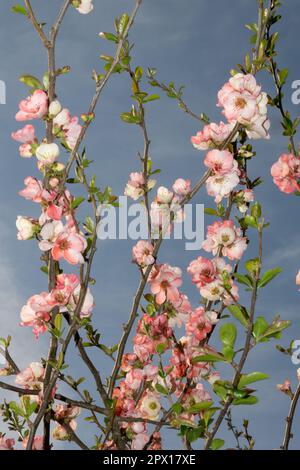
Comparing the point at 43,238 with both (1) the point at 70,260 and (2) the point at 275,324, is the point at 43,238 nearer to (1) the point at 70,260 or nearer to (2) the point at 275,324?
(1) the point at 70,260

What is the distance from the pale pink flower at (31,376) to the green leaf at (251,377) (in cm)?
93

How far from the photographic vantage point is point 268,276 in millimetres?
2287

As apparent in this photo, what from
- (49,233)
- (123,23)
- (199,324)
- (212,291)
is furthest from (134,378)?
(123,23)

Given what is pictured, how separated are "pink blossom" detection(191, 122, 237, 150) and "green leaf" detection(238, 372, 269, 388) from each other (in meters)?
1.29

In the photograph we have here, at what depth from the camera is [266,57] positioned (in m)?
3.07

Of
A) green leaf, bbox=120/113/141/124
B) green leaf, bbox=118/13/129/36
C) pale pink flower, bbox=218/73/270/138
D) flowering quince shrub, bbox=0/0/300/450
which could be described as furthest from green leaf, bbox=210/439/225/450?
green leaf, bbox=118/13/129/36

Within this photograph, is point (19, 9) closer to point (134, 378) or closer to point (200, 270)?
point (200, 270)

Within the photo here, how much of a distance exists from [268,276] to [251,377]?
363 mm

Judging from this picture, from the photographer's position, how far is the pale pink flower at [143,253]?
9.55ft

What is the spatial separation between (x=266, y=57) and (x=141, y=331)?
148 centimetres
